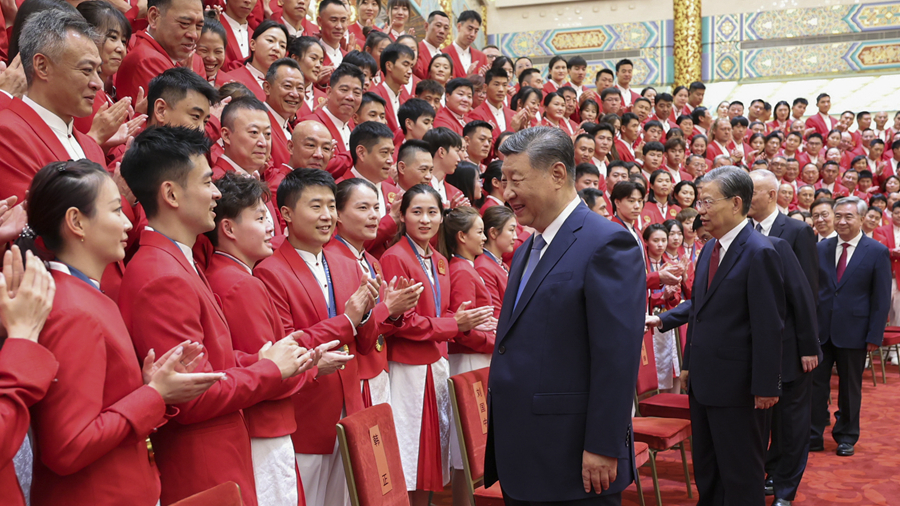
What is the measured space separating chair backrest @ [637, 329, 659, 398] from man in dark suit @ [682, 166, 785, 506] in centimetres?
89

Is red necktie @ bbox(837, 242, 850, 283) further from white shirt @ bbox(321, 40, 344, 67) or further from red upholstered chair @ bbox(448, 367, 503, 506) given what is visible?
white shirt @ bbox(321, 40, 344, 67)

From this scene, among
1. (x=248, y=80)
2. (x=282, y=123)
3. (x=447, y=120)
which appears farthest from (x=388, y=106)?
(x=282, y=123)

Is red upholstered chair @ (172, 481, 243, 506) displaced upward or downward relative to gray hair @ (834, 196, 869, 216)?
downward

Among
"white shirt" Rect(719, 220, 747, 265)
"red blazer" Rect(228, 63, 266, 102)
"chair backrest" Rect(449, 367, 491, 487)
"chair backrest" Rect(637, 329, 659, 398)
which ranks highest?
"red blazer" Rect(228, 63, 266, 102)

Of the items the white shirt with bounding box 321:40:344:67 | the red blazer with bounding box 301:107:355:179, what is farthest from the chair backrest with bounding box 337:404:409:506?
the white shirt with bounding box 321:40:344:67

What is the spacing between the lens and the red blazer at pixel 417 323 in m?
3.02

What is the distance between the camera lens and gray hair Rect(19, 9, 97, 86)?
1973mm

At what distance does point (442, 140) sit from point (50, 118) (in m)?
2.54

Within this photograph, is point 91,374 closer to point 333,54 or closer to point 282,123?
point 282,123

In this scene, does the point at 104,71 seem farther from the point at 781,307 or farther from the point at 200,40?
the point at 781,307

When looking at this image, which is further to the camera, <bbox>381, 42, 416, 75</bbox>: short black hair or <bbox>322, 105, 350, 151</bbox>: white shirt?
<bbox>381, 42, 416, 75</bbox>: short black hair

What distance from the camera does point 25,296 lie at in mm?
1350

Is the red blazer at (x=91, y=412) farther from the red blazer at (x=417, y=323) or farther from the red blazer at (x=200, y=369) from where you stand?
the red blazer at (x=417, y=323)

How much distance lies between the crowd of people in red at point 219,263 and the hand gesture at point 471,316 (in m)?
0.02
